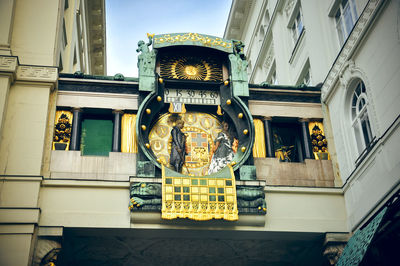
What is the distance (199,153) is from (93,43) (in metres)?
14.7

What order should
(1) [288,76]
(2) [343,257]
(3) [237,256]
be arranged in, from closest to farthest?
(2) [343,257], (3) [237,256], (1) [288,76]

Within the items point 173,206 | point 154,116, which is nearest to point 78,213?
point 173,206

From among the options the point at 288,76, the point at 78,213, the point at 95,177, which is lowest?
the point at 78,213

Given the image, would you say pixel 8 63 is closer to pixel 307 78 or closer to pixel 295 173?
pixel 295 173

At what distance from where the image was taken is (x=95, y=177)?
13703 millimetres

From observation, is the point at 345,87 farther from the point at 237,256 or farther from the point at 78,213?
the point at 78,213

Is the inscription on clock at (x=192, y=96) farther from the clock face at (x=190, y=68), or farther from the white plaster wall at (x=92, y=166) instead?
the white plaster wall at (x=92, y=166)

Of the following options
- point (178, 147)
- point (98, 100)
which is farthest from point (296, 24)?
point (98, 100)

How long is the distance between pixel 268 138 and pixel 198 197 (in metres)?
2.75

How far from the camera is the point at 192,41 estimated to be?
51.1 feet

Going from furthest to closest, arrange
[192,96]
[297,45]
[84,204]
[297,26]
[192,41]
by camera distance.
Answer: [297,26] → [297,45] → [192,41] → [192,96] → [84,204]

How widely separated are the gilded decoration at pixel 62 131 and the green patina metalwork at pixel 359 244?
677cm

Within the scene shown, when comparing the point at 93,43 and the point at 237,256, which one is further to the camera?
the point at 93,43

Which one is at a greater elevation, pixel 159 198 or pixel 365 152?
pixel 365 152
